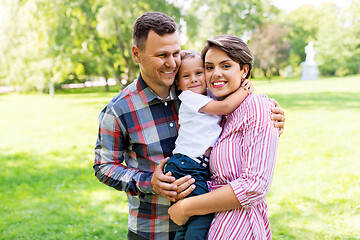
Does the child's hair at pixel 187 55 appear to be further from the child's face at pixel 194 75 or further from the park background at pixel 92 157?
the park background at pixel 92 157

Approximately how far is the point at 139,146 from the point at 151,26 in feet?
2.72

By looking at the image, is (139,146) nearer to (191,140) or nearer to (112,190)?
(191,140)

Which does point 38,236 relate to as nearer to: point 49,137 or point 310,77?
point 49,137

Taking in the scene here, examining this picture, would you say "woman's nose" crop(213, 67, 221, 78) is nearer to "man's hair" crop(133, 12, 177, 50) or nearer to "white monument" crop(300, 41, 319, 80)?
"man's hair" crop(133, 12, 177, 50)

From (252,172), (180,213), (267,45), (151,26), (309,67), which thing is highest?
(267,45)

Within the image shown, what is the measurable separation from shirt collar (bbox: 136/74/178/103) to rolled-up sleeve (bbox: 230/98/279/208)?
0.80 m

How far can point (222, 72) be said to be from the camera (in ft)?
6.35

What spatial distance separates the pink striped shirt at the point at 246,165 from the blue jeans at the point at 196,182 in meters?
0.04

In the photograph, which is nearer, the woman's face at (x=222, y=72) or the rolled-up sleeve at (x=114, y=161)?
the woman's face at (x=222, y=72)

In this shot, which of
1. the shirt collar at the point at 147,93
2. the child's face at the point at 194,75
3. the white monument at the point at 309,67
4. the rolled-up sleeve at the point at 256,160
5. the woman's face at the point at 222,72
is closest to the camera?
the rolled-up sleeve at the point at 256,160

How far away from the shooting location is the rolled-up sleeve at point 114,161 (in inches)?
85.7

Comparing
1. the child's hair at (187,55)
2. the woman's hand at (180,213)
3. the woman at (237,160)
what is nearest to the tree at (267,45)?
the child's hair at (187,55)

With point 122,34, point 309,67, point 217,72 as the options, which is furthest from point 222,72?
point 309,67

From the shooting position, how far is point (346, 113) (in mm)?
13164
